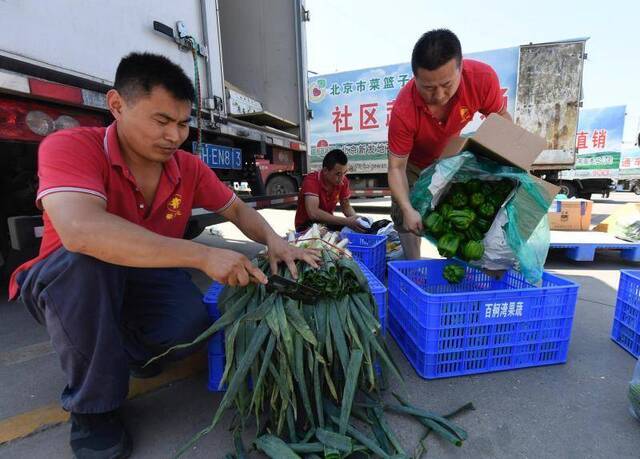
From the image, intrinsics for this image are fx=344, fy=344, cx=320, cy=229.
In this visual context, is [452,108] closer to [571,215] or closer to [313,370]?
[313,370]

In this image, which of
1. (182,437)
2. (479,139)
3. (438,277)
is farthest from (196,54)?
(182,437)

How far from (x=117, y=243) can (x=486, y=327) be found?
5.13ft

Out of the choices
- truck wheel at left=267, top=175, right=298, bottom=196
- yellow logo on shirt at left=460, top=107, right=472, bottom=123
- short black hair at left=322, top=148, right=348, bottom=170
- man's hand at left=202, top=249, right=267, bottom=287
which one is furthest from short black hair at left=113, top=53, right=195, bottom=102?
truck wheel at left=267, top=175, right=298, bottom=196

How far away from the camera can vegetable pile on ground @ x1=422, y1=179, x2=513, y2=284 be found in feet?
6.20

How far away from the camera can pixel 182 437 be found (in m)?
1.28

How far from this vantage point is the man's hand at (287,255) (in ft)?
4.72

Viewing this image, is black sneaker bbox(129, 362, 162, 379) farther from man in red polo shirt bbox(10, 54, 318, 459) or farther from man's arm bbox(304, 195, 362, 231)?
man's arm bbox(304, 195, 362, 231)

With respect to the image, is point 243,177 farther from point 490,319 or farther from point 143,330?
point 490,319

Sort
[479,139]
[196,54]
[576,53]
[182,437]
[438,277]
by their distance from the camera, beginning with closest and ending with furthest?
[182,437], [479,139], [438,277], [196,54], [576,53]

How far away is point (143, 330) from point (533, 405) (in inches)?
64.7

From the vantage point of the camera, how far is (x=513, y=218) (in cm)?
176

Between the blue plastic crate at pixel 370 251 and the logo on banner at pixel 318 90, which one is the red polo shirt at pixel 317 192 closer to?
the blue plastic crate at pixel 370 251

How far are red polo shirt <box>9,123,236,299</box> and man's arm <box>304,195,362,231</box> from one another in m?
1.49

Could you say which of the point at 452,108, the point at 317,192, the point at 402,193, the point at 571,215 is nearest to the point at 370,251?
the point at 402,193
